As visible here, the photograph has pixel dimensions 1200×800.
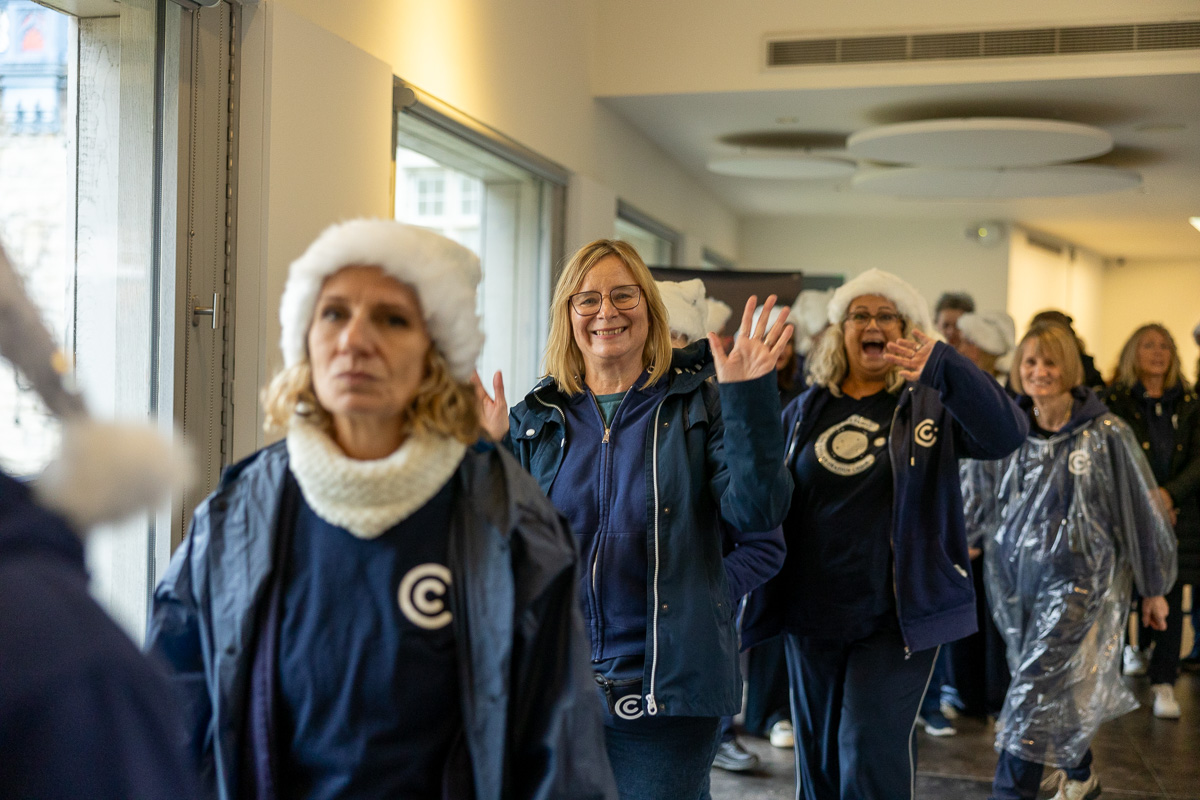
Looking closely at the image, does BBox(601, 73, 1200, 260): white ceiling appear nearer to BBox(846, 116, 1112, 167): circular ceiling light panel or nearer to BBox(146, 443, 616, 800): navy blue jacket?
BBox(846, 116, 1112, 167): circular ceiling light panel

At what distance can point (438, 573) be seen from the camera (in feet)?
4.48

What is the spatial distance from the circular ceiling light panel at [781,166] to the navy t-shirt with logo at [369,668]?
679 cm

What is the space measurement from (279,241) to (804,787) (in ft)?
6.69

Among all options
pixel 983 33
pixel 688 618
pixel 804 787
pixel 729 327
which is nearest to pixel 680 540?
pixel 688 618

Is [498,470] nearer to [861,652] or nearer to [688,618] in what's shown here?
[688,618]

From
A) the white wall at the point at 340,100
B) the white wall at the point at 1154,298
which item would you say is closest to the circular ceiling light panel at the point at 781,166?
the white wall at the point at 340,100

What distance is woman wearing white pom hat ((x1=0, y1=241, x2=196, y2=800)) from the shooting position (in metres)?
0.75

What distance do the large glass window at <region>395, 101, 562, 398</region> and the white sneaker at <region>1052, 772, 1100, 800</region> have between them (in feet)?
10.9

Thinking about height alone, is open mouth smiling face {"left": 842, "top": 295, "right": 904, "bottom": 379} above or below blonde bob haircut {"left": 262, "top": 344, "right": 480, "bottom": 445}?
above

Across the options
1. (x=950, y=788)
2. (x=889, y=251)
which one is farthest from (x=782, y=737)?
(x=889, y=251)

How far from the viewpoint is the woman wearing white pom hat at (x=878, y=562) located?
2736mm

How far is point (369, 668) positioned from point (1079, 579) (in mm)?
2907

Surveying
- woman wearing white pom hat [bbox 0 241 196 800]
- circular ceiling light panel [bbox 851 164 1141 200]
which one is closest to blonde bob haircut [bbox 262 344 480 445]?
woman wearing white pom hat [bbox 0 241 196 800]

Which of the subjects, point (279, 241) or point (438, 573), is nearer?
point (438, 573)
